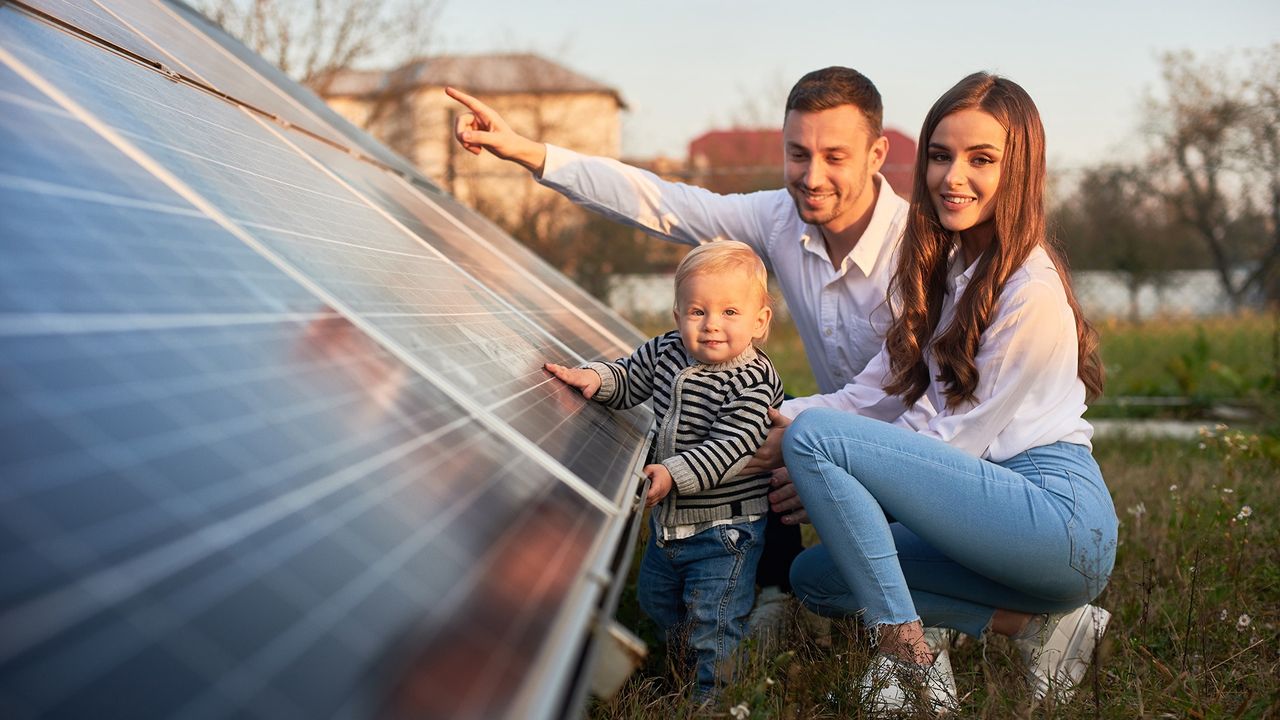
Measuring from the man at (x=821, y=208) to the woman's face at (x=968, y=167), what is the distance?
60 centimetres

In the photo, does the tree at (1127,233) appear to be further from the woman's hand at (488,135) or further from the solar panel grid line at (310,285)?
the solar panel grid line at (310,285)

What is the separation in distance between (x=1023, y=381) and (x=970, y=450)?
25 cm

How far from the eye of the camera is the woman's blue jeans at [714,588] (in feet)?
9.84

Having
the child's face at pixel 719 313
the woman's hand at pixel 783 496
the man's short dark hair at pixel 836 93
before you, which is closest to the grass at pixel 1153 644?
the woman's hand at pixel 783 496

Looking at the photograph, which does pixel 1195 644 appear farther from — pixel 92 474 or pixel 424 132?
pixel 424 132

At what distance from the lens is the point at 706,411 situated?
3121mm

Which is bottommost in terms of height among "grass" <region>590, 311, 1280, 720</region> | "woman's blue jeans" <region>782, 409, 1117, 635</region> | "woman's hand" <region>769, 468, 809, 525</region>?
"grass" <region>590, 311, 1280, 720</region>

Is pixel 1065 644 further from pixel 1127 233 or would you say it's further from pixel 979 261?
pixel 1127 233

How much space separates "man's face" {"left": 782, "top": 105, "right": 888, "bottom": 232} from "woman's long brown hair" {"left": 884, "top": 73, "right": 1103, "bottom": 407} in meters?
0.51

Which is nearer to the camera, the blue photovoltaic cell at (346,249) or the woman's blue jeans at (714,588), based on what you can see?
the blue photovoltaic cell at (346,249)

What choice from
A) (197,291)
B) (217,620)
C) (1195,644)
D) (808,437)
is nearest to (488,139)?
(808,437)


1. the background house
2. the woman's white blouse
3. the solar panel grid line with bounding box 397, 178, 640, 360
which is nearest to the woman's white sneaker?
the woman's white blouse

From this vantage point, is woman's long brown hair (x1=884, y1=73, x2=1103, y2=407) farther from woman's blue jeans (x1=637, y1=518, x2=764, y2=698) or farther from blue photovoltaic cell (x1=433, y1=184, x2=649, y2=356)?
blue photovoltaic cell (x1=433, y1=184, x2=649, y2=356)

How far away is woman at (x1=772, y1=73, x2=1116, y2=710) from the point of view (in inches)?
115
